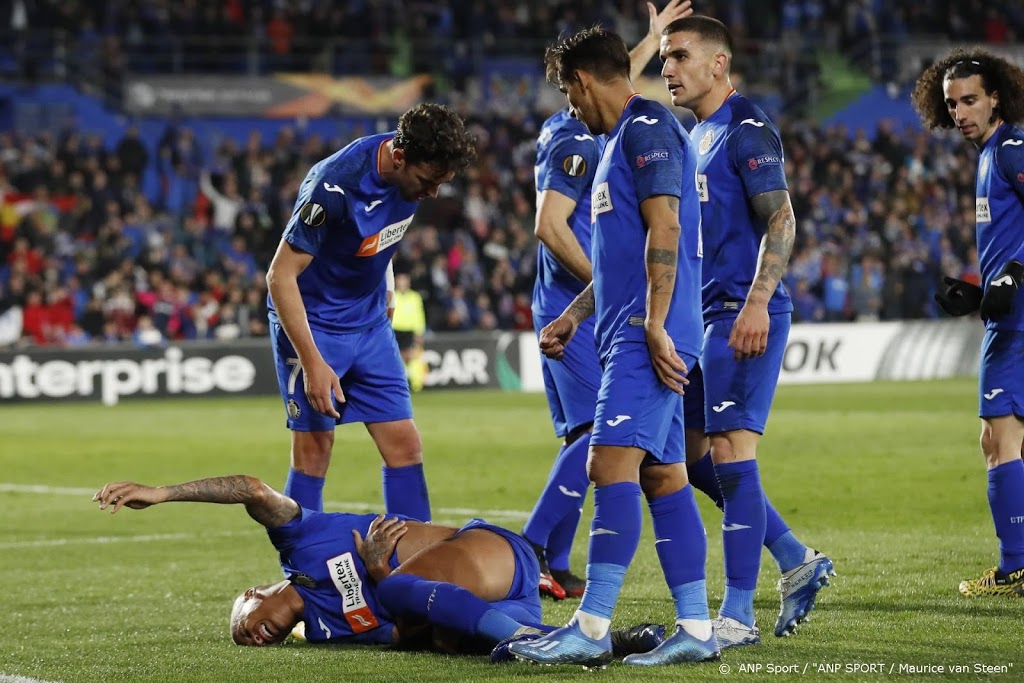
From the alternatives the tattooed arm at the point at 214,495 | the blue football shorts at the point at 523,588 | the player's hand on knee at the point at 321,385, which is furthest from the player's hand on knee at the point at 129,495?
the blue football shorts at the point at 523,588

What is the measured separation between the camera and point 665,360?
4926mm

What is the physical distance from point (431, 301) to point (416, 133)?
66.0 ft

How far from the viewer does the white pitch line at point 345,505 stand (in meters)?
9.95

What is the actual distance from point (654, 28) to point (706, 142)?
1567mm

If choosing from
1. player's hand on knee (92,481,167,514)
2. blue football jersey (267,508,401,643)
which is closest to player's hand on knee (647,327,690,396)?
blue football jersey (267,508,401,643)

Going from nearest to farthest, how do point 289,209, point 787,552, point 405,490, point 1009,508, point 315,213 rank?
point 787,552 → point 315,213 → point 1009,508 → point 405,490 → point 289,209

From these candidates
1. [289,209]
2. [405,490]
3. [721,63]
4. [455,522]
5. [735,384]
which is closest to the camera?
[735,384]

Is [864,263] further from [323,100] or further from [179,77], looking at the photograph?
[179,77]

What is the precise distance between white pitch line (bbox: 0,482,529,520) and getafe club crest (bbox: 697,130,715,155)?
433cm

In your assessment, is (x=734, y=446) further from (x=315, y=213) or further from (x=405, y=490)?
(x=315, y=213)

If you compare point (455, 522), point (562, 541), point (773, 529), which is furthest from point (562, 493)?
point (455, 522)

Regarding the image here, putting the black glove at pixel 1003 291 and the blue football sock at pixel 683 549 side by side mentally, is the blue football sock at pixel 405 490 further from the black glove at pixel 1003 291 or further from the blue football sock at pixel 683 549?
the black glove at pixel 1003 291

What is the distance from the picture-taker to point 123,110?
29.9 m

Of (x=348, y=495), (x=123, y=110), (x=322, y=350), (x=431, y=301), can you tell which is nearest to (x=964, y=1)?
(x=431, y=301)
